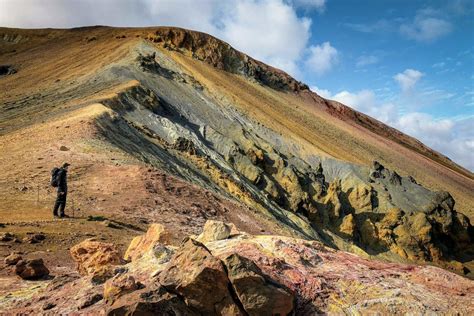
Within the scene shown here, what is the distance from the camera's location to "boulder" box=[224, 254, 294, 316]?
579cm

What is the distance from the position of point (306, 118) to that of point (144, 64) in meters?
21.7

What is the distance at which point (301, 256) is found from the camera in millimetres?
7293

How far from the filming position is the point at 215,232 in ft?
26.2

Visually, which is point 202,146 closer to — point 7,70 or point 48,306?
point 48,306

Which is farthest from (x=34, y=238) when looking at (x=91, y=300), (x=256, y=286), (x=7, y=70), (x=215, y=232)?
(x=7, y=70)

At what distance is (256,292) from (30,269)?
15.3ft

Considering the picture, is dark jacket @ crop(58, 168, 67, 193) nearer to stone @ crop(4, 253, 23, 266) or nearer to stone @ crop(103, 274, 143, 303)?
stone @ crop(4, 253, 23, 266)

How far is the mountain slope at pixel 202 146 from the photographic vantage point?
18047 mm

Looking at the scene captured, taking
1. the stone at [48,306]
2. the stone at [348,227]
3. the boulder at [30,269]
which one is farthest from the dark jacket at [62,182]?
the stone at [348,227]

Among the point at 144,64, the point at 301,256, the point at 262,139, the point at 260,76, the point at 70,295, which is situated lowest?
the point at 70,295

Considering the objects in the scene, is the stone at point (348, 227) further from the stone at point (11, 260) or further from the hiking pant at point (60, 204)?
the stone at point (11, 260)

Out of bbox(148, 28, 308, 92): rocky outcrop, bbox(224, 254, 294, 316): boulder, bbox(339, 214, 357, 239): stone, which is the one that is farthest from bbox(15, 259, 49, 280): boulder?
bbox(148, 28, 308, 92): rocky outcrop

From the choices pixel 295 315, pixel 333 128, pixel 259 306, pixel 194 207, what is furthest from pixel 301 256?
pixel 333 128

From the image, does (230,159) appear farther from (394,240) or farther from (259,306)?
(259,306)
